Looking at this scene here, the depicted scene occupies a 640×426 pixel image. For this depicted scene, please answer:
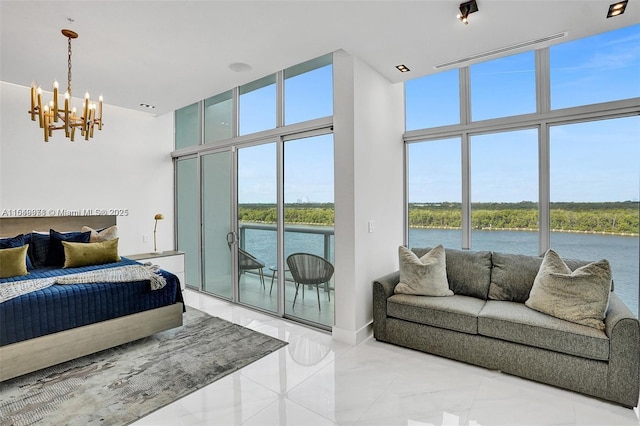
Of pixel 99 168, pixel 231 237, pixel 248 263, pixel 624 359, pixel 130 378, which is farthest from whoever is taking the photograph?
pixel 99 168

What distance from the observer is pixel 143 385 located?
2.53 meters

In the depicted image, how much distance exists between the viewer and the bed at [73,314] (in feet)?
8.35

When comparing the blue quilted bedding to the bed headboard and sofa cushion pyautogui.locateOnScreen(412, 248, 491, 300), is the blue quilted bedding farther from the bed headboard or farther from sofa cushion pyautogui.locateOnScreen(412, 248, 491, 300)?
sofa cushion pyautogui.locateOnScreen(412, 248, 491, 300)

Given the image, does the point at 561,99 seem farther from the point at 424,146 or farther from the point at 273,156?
the point at 273,156

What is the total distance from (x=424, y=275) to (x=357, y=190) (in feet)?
3.56

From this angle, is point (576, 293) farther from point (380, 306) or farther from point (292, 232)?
point (292, 232)

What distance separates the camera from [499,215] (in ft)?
12.0

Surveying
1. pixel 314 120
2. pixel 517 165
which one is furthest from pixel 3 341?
pixel 517 165

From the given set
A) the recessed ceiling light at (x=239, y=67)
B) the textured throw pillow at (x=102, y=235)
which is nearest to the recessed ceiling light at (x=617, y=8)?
the recessed ceiling light at (x=239, y=67)

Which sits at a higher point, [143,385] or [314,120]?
[314,120]

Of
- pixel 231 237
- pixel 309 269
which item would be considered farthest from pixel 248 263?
pixel 309 269

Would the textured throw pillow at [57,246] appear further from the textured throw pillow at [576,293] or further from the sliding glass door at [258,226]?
the textured throw pillow at [576,293]

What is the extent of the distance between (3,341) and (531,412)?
12.6ft

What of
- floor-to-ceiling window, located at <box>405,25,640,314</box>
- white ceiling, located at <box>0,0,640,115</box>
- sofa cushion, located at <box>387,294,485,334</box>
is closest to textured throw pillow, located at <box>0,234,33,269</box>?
white ceiling, located at <box>0,0,640,115</box>
